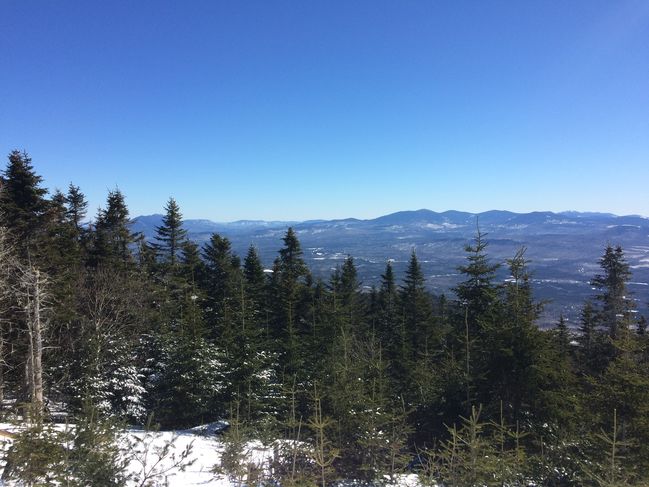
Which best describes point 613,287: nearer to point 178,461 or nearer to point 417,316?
point 417,316

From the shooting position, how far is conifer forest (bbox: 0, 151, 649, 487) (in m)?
8.99

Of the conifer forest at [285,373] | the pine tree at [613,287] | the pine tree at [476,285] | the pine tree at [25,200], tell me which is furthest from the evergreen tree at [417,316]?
the pine tree at [25,200]

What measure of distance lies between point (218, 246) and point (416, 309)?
19.3 m

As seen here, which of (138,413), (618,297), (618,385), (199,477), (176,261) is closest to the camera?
(618,385)

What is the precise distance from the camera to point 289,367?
2408 centimetres

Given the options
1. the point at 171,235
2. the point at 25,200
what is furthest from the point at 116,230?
the point at 25,200

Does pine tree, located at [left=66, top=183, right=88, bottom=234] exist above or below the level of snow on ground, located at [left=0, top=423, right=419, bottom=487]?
above

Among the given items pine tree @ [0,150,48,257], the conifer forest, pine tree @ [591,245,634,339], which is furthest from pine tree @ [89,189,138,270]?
pine tree @ [591,245,634,339]

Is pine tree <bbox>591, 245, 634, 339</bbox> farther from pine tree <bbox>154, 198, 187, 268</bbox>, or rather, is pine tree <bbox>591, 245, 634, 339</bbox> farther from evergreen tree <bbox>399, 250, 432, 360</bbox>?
pine tree <bbox>154, 198, 187, 268</bbox>

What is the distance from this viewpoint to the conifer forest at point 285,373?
8.99 m

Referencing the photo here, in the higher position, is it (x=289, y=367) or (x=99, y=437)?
(x=99, y=437)

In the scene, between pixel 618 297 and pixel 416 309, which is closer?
pixel 618 297

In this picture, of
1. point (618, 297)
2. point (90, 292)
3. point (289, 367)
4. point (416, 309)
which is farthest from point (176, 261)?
point (618, 297)

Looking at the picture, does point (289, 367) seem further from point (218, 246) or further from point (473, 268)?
point (218, 246)
